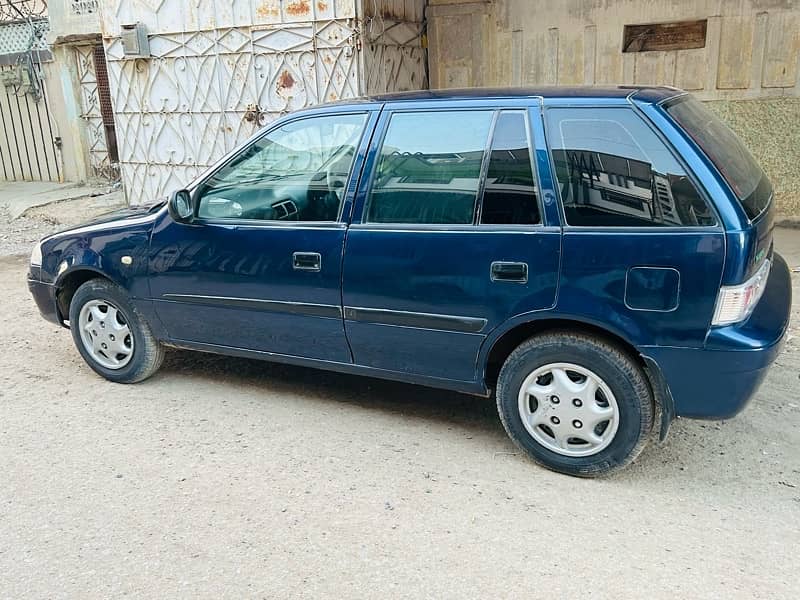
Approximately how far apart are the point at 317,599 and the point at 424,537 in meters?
0.55

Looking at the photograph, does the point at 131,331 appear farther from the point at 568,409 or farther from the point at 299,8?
the point at 299,8

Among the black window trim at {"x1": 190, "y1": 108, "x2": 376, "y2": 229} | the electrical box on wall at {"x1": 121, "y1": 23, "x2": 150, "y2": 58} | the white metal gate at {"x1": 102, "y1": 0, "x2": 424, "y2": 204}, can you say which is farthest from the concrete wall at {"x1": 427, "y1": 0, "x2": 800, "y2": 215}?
the black window trim at {"x1": 190, "y1": 108, "x2": 376, "y2": 229}

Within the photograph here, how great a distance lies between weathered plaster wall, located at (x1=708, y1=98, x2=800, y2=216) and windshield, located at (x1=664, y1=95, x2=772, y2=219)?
470cm

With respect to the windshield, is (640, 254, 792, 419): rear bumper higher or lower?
lower

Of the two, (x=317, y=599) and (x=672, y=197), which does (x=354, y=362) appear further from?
(x=672, y=197)

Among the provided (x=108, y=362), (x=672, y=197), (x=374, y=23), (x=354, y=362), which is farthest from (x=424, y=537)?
(x=374, y=23)

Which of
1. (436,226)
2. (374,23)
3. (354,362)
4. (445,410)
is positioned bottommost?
(445,410)

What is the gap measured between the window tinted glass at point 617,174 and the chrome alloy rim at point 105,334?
9.54 ft

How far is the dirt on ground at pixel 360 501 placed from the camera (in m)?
2.87

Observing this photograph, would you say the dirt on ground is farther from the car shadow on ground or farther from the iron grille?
the iron grille

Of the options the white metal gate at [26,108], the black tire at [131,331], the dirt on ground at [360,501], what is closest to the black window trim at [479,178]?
the dirt on ground at [360,501]

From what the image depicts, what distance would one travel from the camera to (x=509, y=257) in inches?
135

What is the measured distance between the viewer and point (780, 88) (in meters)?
7.76

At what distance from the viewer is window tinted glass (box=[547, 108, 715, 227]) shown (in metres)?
3.16
